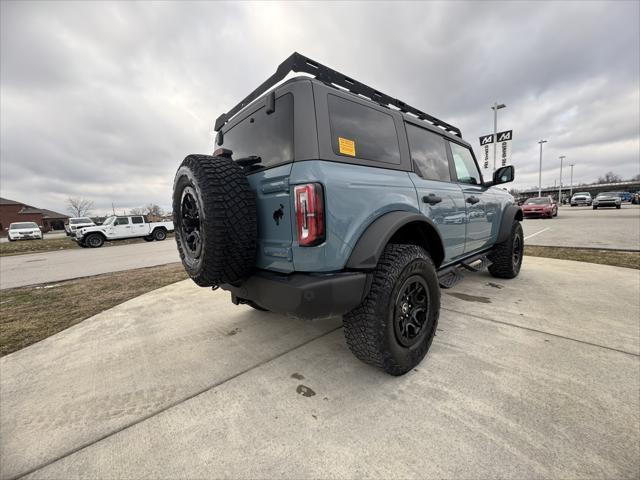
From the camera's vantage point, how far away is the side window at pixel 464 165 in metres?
3.22

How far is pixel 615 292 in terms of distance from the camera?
3393 mm

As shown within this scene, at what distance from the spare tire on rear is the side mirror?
11.7ft

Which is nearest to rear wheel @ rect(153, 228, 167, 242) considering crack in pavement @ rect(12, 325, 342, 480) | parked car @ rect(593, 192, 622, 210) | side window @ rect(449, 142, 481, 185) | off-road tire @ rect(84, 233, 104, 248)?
off-road tire @ rect(84, 233, 104, 248)

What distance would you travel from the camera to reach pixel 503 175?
3.76 meters

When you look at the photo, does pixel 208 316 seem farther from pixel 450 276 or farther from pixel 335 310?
pixel 450 276

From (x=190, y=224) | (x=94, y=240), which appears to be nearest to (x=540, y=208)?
(x=190, y=224)

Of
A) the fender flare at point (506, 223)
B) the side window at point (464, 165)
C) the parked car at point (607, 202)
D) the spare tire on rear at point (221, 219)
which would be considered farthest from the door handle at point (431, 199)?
the parked car at point (607, 202)

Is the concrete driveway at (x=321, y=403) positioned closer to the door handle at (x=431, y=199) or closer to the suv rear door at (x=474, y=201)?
the suv rear door at (x=474, y=201)

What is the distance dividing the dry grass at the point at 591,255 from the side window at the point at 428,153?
4.43 meters

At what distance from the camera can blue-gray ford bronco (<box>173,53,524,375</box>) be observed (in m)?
1.62

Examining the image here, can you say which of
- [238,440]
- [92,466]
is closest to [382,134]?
[238,440]

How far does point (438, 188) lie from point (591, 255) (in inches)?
218

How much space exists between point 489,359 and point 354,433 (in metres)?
1.27

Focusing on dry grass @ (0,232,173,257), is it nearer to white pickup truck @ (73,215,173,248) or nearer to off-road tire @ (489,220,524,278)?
white pickup truck @ (73,215,173,248)
